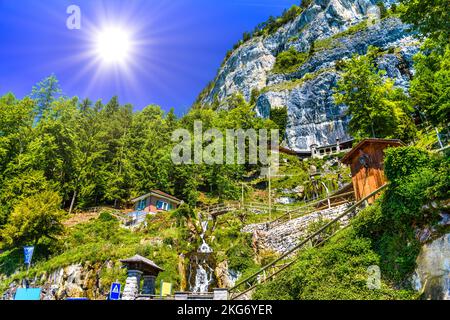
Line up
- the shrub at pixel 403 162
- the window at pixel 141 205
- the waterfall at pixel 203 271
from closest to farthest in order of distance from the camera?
the shrub at pixel 403 162 → the waterfall at pixel 203 271 → the window at pixel 141 205

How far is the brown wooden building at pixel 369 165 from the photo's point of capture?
52.8 feet

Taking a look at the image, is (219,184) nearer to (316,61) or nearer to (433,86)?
(433,86)

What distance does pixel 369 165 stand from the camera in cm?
1666

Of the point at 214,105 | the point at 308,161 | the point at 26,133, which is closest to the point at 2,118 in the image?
the point at 26,133

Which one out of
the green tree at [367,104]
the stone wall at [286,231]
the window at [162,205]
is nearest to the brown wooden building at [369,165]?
the stone wall at [286,231]

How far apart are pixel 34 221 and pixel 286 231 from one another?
823 inches

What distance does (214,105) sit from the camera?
315 ft

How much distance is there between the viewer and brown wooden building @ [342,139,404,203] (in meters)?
16.1

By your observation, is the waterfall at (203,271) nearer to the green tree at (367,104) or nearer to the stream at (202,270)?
the stream at (202,270)

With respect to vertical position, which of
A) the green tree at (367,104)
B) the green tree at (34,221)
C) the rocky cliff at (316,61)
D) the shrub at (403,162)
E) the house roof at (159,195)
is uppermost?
the rocky cliff at (316,61)

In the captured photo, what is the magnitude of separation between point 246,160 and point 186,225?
2324 cm

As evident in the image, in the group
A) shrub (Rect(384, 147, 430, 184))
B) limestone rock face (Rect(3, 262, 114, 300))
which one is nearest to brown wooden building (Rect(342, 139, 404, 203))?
shrub (Rect(384, 147, 430, 184))

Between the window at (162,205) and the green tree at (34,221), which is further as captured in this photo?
the window at (162,205)

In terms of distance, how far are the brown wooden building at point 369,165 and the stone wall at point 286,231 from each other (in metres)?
2.48
